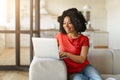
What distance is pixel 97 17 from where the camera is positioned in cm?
895

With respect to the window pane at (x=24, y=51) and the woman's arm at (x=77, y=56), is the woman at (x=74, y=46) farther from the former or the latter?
the window pane at (x=24, y=51)

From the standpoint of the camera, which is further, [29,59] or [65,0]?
[65,0]

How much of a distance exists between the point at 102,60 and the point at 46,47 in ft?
2.60

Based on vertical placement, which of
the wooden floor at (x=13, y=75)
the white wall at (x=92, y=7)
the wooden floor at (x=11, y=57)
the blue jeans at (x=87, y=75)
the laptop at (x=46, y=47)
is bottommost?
the wooden floor at (x=13, y=75)

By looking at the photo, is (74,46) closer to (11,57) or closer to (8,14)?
(11,57)

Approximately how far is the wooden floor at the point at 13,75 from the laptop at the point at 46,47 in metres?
2.07

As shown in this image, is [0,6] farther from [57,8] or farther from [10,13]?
[57,8]

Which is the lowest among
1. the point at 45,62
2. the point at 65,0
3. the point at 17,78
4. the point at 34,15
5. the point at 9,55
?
the point at 17,78

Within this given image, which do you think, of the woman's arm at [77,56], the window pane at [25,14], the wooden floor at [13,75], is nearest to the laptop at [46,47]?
the woman's arm at [77,56]

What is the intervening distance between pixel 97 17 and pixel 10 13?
473cm

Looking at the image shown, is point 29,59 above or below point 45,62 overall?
below

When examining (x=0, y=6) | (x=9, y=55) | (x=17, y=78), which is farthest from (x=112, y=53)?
(x=0, y=6)

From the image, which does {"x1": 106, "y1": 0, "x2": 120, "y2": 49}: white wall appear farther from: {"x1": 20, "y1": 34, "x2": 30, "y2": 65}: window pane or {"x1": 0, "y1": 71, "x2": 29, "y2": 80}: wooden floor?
{"x1": 0, "y1": 71, "x2": 29, "y2": 80}: wooden floor

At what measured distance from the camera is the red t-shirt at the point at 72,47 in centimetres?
219
